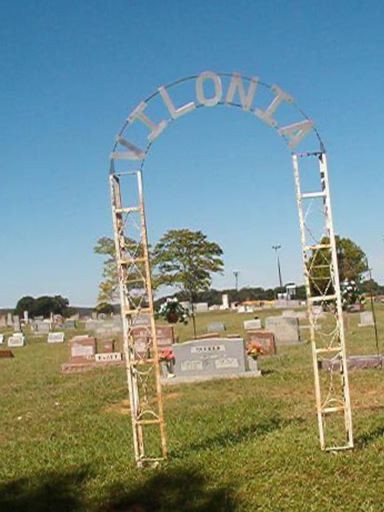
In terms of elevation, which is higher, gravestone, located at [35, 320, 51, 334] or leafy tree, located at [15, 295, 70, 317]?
leafy tree, located at [15, 295, 70, 317]

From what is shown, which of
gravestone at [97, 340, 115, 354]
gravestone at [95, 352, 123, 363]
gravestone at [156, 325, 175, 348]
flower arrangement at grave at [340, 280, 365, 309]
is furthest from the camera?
flower arrangement at grave at [340, 280, 365, 309]

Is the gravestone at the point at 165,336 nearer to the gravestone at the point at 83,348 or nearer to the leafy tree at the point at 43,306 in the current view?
the gravestone at the point at 83,348

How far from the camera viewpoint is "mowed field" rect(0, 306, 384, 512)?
5969mm

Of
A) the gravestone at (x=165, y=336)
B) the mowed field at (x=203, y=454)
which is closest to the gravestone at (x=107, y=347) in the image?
the gravestone at (x=165, y=336)

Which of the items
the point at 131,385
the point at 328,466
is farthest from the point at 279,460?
the point at 131,385

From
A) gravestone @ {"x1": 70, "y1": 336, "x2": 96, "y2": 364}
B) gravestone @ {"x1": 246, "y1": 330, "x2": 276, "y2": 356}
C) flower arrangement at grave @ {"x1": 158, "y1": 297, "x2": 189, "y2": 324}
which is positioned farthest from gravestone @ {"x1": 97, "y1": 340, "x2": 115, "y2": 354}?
flower arrangement at grave @ {"x1": 158, "y1": 297, "x2": 189, "y2": 324}

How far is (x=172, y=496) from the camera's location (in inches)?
240

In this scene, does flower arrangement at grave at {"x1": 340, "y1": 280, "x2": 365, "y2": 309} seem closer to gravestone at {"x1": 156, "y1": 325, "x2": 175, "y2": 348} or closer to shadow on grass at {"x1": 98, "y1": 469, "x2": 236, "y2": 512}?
gravestone at {"x1": 156, "y1": 325, "x2": 175, "y2": 348}

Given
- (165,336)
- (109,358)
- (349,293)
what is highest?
(349,293)

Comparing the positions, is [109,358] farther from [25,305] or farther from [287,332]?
[25,305]

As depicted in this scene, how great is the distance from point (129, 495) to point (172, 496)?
44 centimetres

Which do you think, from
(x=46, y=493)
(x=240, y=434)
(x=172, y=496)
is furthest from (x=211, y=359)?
(x=172, y=496)

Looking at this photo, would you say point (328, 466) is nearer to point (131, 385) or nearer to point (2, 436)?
point (131, 385)

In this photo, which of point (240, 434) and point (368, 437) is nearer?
point (368, 437)
